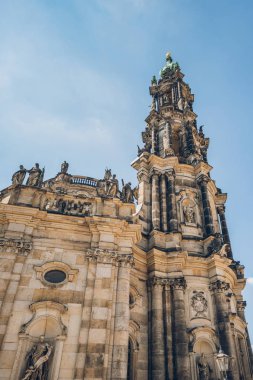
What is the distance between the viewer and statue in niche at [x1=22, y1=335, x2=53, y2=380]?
11953 mm

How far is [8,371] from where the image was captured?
11.8m

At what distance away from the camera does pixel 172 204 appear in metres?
23.5

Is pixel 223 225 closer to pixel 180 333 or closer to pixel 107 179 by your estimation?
pixel 180 333

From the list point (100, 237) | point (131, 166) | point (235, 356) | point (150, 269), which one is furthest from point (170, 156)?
point (235, 356)

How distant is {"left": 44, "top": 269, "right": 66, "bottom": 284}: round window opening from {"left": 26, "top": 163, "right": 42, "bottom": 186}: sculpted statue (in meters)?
4.67

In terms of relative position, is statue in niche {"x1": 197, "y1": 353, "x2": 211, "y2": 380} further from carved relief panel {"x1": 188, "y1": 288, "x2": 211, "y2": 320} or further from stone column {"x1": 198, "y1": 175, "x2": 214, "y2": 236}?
stone column {"x1": 198, "y1": 175, "x2": 214, "y2": 236}

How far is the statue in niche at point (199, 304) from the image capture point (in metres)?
19.0

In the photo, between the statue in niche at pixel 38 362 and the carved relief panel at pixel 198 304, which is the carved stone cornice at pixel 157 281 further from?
the statue in niche at pixel 38 362

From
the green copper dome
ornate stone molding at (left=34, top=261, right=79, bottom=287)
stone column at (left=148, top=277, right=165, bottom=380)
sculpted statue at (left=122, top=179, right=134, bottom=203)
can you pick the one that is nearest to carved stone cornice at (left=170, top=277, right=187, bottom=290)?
stone column at (left=148, top=277, right=165, bottom=380)

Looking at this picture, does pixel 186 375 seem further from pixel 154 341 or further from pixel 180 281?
pixel 180 281

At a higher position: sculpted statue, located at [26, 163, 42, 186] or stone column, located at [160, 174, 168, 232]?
stone column, located at [160, 174, 168, 232]

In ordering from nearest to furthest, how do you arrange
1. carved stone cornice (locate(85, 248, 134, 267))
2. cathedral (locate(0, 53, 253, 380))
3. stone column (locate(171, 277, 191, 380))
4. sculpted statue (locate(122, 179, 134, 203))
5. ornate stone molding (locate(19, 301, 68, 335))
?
1. cathedral (locate(0, 53, 253, 380))
2. ornate stone molding (locate(19, 301, 68, 335))
3. carved stone cornice (locate(85, 248, 134, 267))
4. stone column (locate(171, 277, 191, 380))
5. sculpted statue (locate(122, 179, 134, 203))

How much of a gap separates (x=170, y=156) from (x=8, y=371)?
1839 centimetres

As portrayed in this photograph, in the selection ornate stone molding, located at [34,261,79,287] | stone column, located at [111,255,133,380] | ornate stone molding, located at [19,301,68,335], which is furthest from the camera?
ornate stone molding, located at [34,261,79,287]
